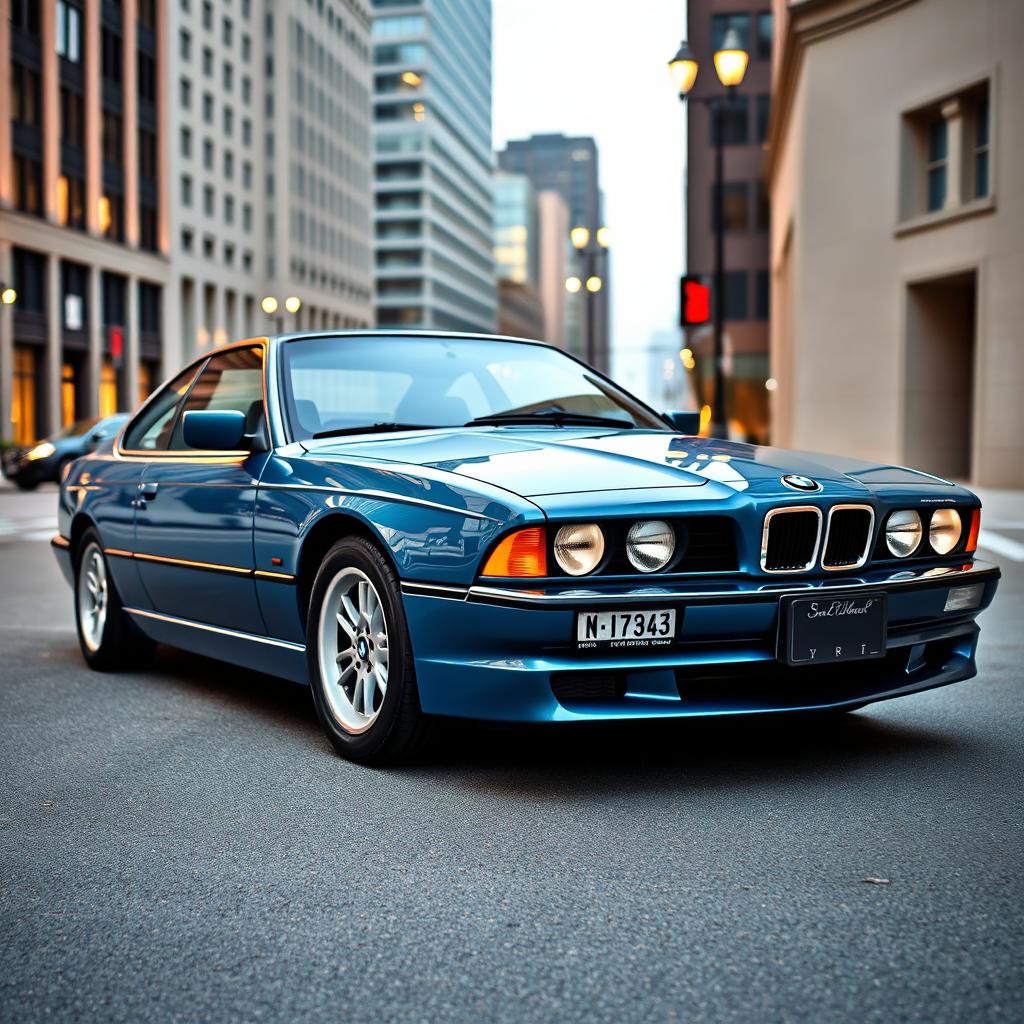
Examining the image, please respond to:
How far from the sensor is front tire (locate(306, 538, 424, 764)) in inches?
164

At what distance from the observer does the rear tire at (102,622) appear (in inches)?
248

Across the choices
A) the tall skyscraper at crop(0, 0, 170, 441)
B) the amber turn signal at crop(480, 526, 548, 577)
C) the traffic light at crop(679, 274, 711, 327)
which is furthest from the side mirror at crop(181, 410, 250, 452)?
the tall skyscraper at crop(0, 0, 170, 441)

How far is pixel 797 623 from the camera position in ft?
13.0

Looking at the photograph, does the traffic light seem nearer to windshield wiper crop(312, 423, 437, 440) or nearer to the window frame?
the window frame

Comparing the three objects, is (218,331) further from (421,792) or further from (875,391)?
(421,792)

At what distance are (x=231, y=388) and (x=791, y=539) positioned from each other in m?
2.66

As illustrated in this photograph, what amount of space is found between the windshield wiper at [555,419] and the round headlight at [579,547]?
4.46 feet

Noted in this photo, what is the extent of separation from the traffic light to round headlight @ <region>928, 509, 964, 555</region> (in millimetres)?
10915

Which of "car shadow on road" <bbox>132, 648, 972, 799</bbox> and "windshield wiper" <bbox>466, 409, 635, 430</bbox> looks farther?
"windshield wiper" <bbox>466, 409, 635, 430</bbox>

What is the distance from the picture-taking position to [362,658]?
175 inches

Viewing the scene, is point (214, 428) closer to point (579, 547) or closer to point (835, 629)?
point (579, 547)

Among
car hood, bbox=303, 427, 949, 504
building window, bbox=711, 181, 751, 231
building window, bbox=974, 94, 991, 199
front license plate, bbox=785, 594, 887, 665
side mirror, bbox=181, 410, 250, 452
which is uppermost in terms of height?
building window, bbox=711, 181, 751, 231

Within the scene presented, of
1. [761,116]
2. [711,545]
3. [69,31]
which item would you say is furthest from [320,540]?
[761,116]

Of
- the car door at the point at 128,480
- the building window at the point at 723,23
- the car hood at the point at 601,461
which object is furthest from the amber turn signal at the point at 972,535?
the building window at the point at 723,23
